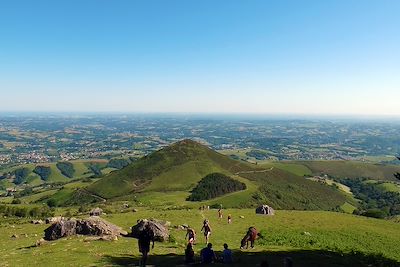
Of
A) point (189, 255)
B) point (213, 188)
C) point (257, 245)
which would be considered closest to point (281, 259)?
point (189, 255)

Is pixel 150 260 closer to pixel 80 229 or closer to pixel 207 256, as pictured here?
pixel 207 256

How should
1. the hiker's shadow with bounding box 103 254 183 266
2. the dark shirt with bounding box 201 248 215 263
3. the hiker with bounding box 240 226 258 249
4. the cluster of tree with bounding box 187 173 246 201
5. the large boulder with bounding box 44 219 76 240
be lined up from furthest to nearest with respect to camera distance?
the cluster of tree with bounding box 187 173 246 201, the large boulder with bounding box 44 219 76 240, the hiker with bounding box 240 226 258 249, the hiker's shadow with bounding box 103 254 183 266, the dark shirt with bounding box 201 248 215 263

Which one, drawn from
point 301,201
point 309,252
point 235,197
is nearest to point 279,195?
point 301,201

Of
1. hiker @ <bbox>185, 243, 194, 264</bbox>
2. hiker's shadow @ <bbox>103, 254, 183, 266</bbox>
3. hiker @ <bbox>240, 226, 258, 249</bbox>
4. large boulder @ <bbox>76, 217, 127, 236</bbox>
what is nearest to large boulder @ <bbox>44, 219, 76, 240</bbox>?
large boulder @ <bbox>76, 217, 127, 236</bbox>

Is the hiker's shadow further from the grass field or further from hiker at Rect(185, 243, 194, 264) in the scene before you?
hiker at Rect(185, 243, 194, 264)

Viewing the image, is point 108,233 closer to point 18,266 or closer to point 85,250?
point 85,250

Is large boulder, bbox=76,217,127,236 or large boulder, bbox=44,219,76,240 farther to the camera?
large boulder, bbox=44,219,76,240

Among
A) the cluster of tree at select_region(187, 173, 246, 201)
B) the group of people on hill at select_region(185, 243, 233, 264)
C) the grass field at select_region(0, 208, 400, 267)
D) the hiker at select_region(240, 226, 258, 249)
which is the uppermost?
the group of people on hill at select_region(185, 243, 233, 264)
